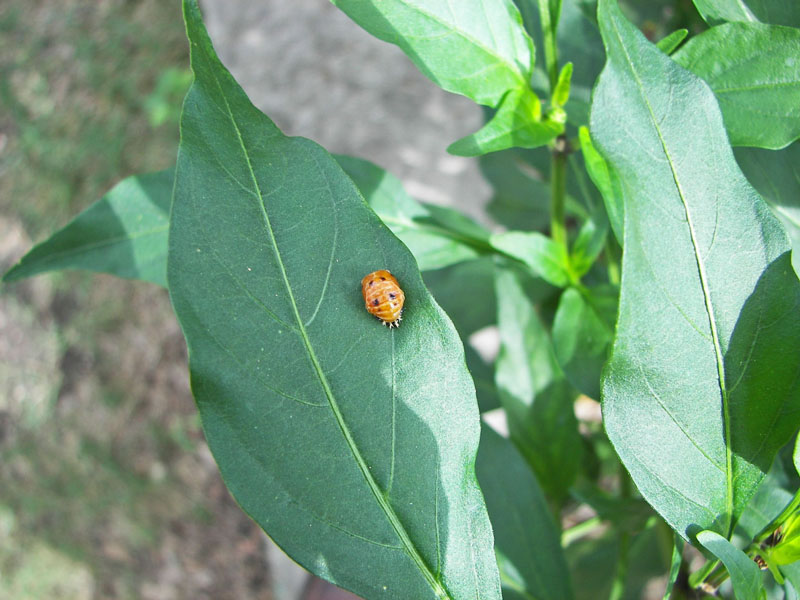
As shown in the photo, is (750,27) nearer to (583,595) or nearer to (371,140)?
(583,595)

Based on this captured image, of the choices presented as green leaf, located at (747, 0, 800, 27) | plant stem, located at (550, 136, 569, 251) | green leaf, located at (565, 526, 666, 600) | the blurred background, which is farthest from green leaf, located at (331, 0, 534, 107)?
the blurred background

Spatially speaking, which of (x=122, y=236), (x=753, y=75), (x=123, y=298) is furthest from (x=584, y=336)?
(x=123, y=298)

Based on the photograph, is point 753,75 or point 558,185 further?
point 558,185

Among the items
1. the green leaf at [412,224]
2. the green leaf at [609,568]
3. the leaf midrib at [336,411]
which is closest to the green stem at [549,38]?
the green leaf at [412,224]

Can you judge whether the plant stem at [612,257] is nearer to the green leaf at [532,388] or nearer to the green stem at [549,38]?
the green leaf at [532,388]

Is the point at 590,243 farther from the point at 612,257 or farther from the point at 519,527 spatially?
the point at 519,527

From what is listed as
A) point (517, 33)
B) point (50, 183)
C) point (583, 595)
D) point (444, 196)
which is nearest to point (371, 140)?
point (444, 196)
